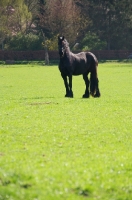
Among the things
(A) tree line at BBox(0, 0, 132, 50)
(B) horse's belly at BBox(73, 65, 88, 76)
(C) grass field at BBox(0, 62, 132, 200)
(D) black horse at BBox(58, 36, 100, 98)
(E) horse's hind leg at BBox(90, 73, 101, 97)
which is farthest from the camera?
(A) tree line at BBox(0, 0, 132, 50)

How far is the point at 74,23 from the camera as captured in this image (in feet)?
302

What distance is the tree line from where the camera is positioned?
8900cm

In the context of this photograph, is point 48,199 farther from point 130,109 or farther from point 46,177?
point 130,109

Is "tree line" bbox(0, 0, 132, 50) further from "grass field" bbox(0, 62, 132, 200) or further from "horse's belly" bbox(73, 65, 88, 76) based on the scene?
"grass field" bbox(0, 62, 132, 200)

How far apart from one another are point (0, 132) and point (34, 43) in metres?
75.9

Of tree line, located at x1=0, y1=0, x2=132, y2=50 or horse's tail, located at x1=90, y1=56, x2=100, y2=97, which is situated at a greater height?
horse's tail, located at x1=90, y1=56, x2=100, y2=97

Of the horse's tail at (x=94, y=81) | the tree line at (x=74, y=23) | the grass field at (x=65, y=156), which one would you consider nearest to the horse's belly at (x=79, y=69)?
the horse's tail at (x=94, y=81)

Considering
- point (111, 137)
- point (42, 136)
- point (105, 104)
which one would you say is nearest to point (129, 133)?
point (111, 137)

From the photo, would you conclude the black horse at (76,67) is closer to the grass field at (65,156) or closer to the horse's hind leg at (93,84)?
the horse's hind leg at (93,84)

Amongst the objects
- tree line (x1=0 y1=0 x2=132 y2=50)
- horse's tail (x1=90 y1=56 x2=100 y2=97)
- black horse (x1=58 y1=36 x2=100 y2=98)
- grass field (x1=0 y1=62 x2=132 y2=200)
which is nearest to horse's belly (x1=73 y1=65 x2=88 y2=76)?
black horse (x1=58 y1=36 x2=100 y2=98)

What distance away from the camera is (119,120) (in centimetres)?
1584

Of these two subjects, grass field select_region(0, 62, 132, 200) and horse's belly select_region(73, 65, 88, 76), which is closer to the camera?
grass field select_region(0, 62, 132, 200)

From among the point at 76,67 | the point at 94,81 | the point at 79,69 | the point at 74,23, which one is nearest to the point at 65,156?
the point at 94,81

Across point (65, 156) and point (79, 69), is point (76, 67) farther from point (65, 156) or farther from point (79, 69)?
point (65, 156)
